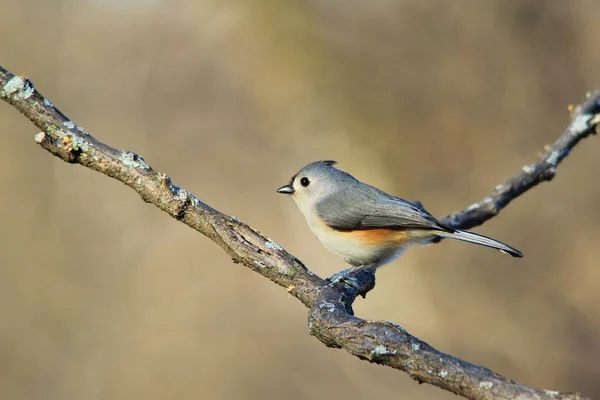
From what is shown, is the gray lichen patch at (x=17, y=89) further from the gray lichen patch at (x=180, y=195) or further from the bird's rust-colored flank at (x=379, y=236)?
the bird's rust-colored flank at (x=379, y=236)

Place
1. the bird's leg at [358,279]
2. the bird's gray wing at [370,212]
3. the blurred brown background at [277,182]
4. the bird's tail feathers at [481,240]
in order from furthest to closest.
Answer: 1. the blurred brown background at [277,182]
2. the bird's gray wing at [370,212]
3. the bird's tail feathers at [481,240]
4. the bird's leg at [358,279]

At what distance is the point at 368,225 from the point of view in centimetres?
291

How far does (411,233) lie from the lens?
9.49 feet

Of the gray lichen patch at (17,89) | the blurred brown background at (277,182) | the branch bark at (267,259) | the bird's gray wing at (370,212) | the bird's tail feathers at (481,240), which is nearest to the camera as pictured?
the branch bark at (267,259)

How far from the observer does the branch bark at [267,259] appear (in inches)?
56.7

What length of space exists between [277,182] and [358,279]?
3.64 m

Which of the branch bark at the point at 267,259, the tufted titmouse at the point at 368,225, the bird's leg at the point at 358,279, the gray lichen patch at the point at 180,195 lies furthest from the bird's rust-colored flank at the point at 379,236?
the gray lichen patch at the point at 180,195

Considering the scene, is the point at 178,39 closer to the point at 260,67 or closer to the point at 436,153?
the point at 260,67

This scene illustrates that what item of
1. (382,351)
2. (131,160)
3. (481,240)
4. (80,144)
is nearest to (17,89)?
(80,144)

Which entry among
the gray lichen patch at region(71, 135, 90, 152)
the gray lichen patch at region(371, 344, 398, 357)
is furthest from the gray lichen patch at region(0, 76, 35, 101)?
the gray lichen patch at region(371, 344, 398, 357)

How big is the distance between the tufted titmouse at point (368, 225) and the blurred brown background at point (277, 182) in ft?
7.99

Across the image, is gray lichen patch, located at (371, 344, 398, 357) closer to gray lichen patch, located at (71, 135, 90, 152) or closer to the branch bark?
the branch bark

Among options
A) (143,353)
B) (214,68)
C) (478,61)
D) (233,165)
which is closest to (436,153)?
(478,61)

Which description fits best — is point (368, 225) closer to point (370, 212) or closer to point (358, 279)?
point (370, 212)
